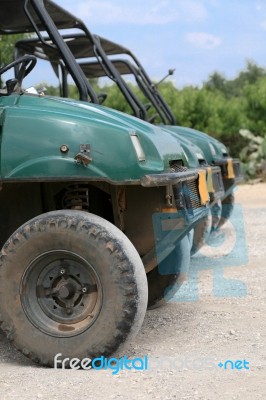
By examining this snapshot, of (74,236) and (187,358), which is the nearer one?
(74,236)

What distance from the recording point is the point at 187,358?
433 centimetres

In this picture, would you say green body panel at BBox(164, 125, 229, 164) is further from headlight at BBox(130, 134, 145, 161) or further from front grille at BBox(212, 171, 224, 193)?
headlight at BBox(130, 134, 145, 161)

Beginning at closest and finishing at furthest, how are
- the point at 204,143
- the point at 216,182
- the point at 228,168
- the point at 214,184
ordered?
the point at 214,184 → the point at 216,182 → the point at 204,143 → the point at 228,168

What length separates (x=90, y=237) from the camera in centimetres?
420

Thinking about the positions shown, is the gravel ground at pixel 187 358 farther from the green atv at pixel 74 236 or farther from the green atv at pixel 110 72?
the green atv at pixel 110 72

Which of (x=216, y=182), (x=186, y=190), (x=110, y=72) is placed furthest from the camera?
(x=110, y=72)

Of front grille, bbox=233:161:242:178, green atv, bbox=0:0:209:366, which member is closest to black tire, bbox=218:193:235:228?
front grille, bbox=233:161:242:178

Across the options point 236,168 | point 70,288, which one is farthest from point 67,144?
point 236,168

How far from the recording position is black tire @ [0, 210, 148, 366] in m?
4.14

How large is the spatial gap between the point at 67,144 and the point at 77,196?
17.9 inches

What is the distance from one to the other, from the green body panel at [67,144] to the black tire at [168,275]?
1.31 meters

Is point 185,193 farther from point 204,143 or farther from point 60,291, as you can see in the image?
point 204,143

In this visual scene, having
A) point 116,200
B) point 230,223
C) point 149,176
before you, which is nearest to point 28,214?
point 116,200

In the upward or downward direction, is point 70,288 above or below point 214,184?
below
